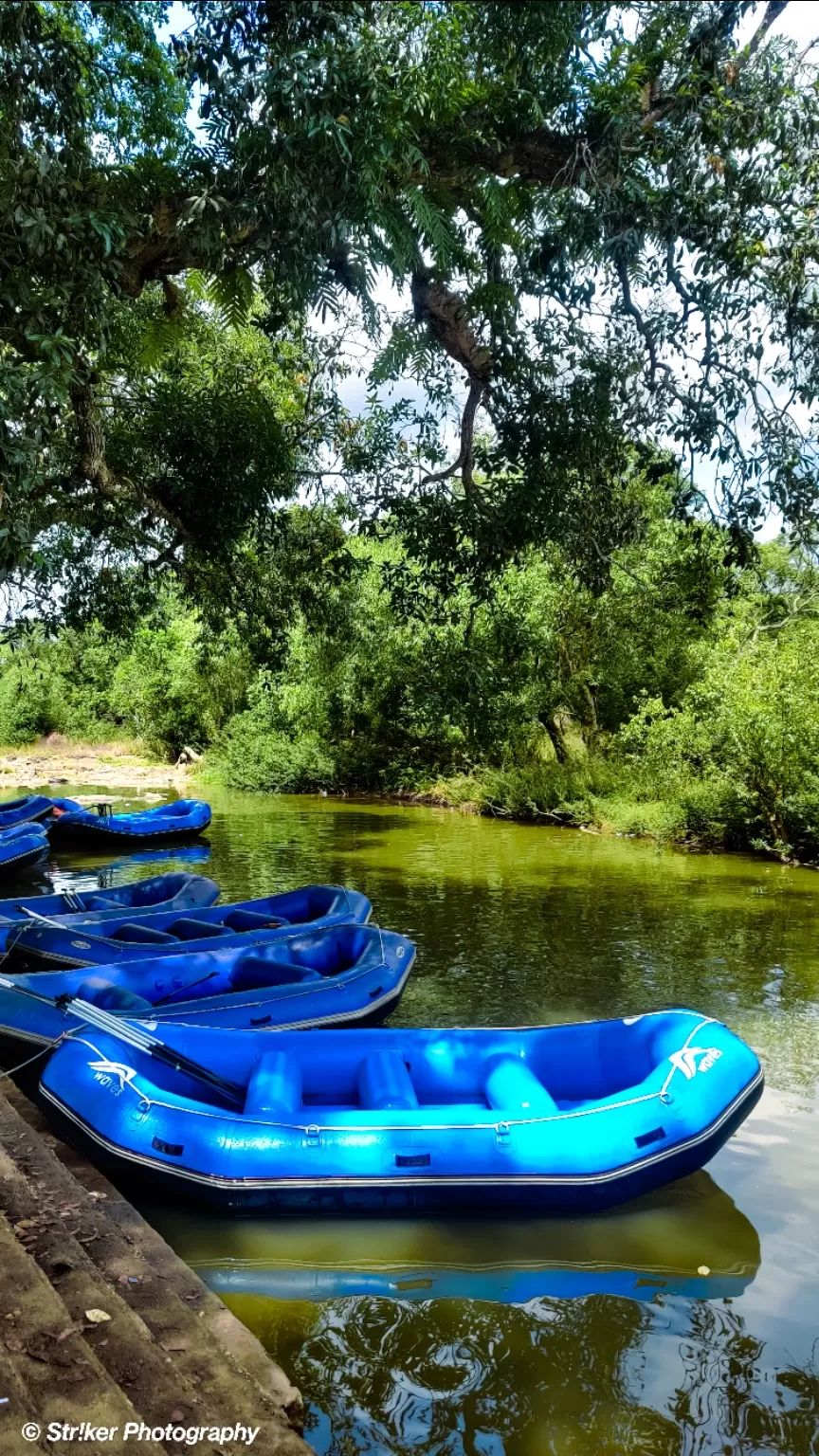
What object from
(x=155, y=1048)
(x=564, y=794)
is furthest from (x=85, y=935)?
(x=564, y=794)

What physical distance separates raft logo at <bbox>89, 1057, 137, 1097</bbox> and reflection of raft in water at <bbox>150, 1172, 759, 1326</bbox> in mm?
617

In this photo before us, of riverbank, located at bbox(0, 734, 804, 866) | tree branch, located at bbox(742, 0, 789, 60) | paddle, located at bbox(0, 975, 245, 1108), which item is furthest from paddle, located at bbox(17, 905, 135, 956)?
riverbank, located at bbox(0, 734, 804, 866)

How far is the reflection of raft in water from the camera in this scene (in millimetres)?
4371

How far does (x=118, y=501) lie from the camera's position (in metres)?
10.2

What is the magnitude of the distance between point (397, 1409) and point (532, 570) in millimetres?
16870

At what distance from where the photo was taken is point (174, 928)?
28.0 feet

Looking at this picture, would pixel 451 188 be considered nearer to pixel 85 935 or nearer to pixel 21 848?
pixel 85 935

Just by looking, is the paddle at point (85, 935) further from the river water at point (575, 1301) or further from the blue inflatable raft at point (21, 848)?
the blue inflatable raft at point (21, 848)

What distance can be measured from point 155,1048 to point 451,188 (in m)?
5.15

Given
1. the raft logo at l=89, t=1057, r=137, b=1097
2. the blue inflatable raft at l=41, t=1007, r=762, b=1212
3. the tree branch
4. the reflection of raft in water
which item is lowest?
the reflection of raft in water

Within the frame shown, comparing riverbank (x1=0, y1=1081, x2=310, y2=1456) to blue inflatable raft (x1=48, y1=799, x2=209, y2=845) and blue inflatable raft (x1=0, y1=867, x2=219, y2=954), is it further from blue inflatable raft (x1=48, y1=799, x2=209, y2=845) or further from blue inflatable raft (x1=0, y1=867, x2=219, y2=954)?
blue inflatable raft (x1=48, y1=799, x2=209, y2=845)

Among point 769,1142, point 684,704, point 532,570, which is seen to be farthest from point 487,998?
point 532,570

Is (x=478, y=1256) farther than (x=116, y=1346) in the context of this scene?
Yes

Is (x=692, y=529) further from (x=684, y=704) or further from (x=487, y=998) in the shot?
(x=684, y=704)
